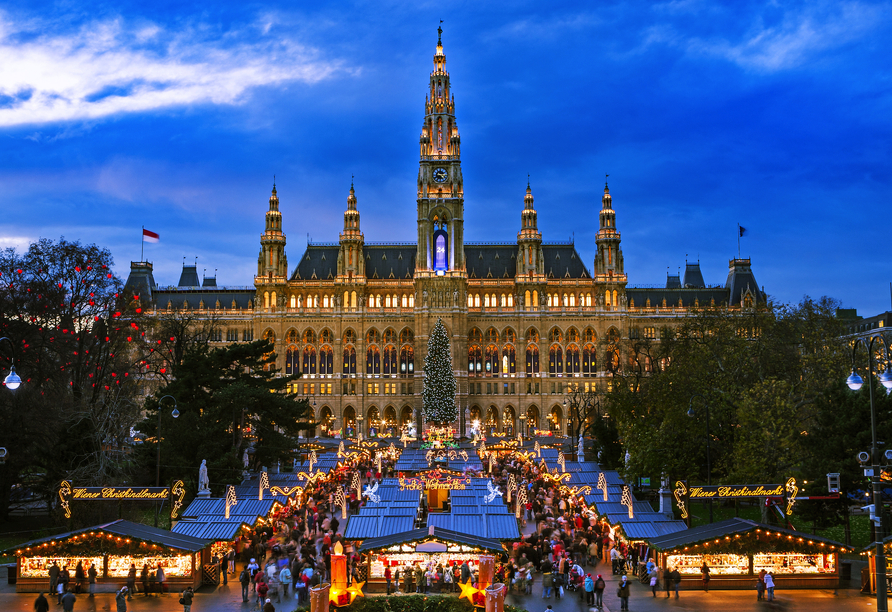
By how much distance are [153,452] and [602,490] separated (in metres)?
26.0

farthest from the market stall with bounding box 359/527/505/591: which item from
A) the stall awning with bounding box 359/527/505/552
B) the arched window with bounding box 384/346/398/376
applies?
the arched window with bounding box 384/346/398/376

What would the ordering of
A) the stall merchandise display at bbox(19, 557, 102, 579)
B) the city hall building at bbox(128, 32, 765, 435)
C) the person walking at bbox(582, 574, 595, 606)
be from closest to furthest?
the person walking at bbox(582, 574, 595, 606) → the stall merchandise display at bbox(19, 557, 102, 579) → the city hall building at bbox(128, 32, 765, 435)

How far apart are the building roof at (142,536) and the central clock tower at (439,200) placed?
7710cm

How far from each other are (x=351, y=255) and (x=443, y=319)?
16287 millimetres

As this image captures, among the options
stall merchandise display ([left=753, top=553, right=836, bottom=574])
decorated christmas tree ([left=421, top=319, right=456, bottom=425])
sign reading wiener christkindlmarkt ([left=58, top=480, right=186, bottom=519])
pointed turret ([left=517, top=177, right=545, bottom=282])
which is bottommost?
stall merchandise display ([left=753, top=553, right=836, bottom=574])

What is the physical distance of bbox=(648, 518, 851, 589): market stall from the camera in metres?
31.2

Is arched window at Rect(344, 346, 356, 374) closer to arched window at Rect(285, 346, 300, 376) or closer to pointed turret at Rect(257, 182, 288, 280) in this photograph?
arched window at Rect(285, 346, 300, 376)

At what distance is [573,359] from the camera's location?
109812mm

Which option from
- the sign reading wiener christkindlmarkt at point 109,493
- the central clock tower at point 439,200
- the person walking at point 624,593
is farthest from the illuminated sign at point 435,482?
the central clock tower at point 439,200

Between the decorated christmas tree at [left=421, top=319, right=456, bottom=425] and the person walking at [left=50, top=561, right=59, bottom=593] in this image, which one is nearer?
the person walking at [left=50, top=561, right=59, bottom=593]

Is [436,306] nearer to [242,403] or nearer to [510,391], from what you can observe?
[510,391]

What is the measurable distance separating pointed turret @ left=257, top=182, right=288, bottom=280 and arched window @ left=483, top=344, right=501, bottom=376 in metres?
30.5

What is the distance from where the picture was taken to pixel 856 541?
3959cm

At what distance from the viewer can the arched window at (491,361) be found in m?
110
